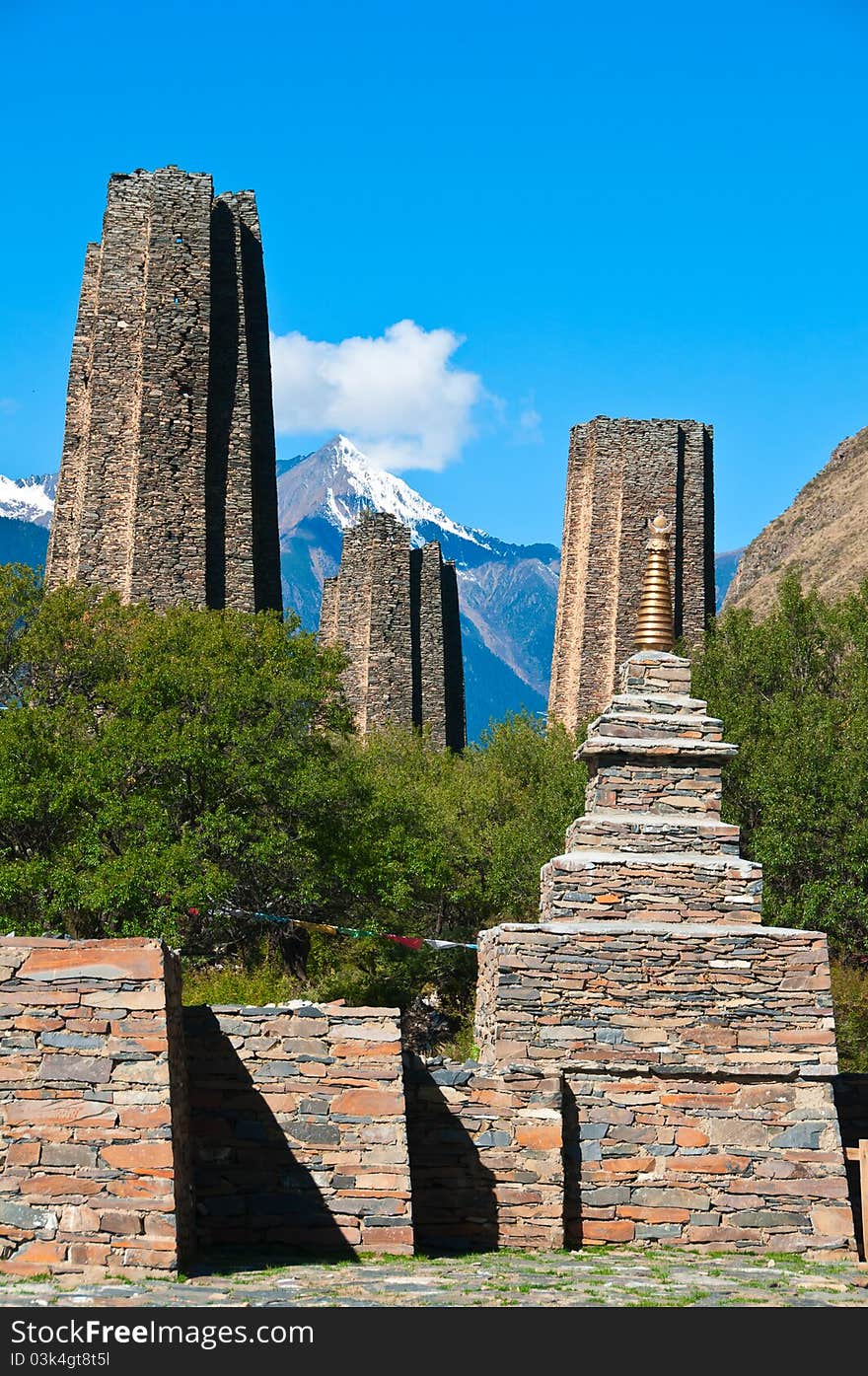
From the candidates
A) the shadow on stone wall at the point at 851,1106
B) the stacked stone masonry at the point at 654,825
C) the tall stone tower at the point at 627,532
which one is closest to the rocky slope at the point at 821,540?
the tall stone tower at the point at 627,532

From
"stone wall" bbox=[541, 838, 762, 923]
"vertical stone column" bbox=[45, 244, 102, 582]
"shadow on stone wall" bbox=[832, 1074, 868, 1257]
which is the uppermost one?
"vertical stone column" bbox=[45, 244, 102, 582]

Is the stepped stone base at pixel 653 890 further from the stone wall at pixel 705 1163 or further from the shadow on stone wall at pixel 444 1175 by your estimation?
the shadow on stone wall at pixel 444 1175

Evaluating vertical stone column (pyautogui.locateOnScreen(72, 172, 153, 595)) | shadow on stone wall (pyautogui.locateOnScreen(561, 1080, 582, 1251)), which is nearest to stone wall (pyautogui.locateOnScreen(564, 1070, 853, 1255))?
shadow on stone wall (pyautogui.locateOnScreen(561, 1080, 582, 1251))

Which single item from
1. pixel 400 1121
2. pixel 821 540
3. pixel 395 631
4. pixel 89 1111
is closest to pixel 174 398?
pixel 395 631

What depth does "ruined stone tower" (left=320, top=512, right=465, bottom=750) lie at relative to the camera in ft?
203

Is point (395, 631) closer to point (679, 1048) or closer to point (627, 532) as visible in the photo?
point (627, 532)

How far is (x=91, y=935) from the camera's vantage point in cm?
2995

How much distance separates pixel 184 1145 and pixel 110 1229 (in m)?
1.54

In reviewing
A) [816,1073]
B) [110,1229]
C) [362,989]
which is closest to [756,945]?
[816,1073]

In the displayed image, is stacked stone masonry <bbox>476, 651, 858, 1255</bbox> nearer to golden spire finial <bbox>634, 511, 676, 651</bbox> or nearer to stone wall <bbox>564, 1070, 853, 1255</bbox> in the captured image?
stone wall <bbox>564, 1070, 853, 1255</bbox>

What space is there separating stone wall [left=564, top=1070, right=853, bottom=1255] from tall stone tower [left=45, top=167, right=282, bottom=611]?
3007 centimetres

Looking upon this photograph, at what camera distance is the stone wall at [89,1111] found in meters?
13.9

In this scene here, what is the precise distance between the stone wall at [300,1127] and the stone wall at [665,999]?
225cm

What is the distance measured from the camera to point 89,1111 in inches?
562
